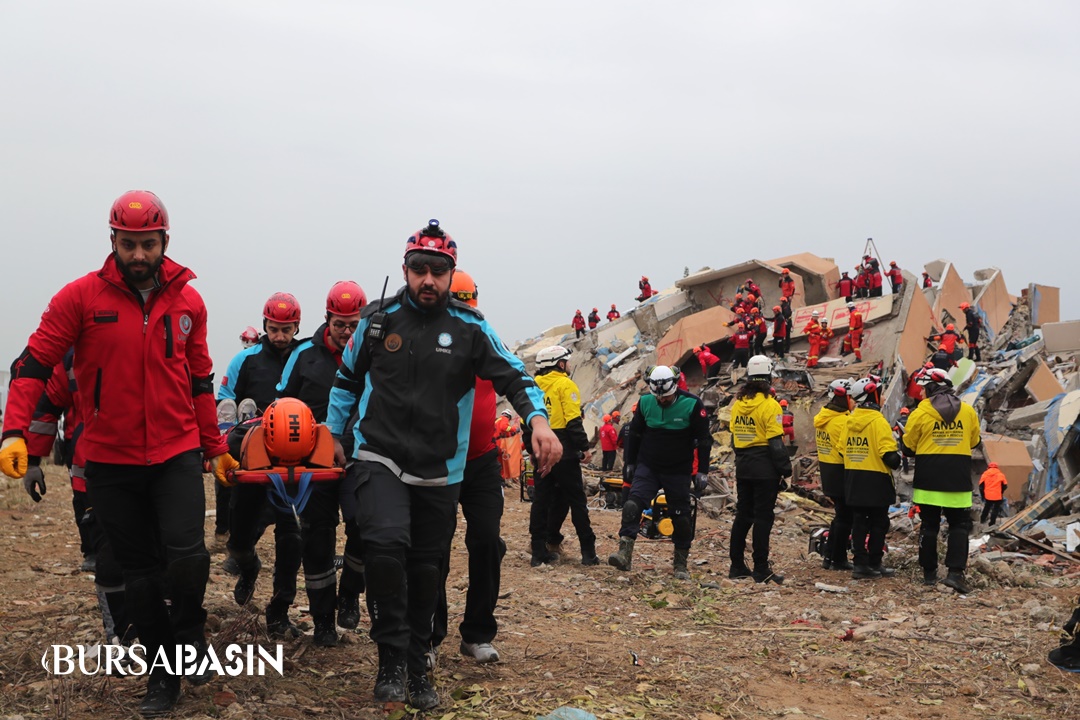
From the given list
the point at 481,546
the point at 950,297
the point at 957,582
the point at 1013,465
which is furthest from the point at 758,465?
the point at 950,297

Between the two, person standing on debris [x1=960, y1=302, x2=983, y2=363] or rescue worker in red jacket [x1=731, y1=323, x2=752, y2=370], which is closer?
rescue worker in red jacket [x1=731, y1=323, x2=752, y2=370]

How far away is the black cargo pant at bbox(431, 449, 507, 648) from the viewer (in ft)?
17.0

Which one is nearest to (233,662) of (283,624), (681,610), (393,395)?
(283,624)

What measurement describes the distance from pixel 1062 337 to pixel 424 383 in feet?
81.5

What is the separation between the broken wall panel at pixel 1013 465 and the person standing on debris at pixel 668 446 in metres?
9.23

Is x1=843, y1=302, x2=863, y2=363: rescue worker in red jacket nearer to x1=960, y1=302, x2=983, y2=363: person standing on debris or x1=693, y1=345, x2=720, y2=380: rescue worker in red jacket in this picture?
x1=693, y1=345, x2=720, y2=380: rescue worker in red jacket

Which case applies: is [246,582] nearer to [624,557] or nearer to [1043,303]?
[624,557]

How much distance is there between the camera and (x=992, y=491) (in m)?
14.1

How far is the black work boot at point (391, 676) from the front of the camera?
4195mm

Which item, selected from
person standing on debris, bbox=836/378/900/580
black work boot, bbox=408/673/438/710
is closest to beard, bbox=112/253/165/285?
black work boot, bbox=408/673/438/710

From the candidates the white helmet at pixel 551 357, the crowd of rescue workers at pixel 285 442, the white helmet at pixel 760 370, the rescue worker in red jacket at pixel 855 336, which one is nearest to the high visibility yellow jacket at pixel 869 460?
the white helmet at pixel 760 370

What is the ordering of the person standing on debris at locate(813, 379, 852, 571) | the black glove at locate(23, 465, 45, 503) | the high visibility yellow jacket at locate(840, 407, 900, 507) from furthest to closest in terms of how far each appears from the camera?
1. the person standing on debris at locate(813, 379, 852, 571)
2. the high visibility yellow jacket at locate(840, 407, 900, 507)
3. the black glove at locate(23, 465, 45, 503)

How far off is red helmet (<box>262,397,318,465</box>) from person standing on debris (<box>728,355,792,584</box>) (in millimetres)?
5515

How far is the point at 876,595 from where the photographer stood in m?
8.84
